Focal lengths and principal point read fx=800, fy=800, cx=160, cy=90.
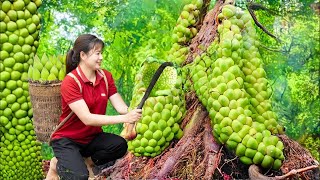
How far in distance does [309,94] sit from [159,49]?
4.69 ft

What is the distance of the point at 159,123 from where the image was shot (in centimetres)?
461

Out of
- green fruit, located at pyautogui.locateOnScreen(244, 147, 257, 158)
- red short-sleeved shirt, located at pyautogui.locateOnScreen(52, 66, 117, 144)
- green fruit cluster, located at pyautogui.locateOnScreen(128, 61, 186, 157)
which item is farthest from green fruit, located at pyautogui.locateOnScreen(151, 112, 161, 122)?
green fruit, located at pyautogui.locateOnScreen(244, 147, 257, 158)

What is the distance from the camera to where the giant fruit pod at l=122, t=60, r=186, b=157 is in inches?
181

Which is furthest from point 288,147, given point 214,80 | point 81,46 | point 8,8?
point 8,8

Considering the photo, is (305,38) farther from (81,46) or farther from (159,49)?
(81,46)

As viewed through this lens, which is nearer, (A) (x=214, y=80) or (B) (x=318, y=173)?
(A) (x=214, y=80)

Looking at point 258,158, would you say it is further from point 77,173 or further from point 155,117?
point 77,173

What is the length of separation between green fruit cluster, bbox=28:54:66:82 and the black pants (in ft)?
1.27

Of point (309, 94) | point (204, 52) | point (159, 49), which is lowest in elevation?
point (309, 94)

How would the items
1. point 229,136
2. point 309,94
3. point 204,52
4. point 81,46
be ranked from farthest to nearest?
1. point 309,94
2. point 204,52
3. point 229,136
4. point 81,46

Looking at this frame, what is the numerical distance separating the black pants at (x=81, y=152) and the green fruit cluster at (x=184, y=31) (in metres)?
0.92

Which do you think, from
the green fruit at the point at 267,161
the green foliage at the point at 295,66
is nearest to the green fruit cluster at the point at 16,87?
the green fruit at the point at 267,161

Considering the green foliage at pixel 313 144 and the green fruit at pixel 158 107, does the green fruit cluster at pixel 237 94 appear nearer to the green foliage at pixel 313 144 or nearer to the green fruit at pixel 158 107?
the green fruit at pixel 158 107

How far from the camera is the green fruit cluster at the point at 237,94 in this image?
173 inches
